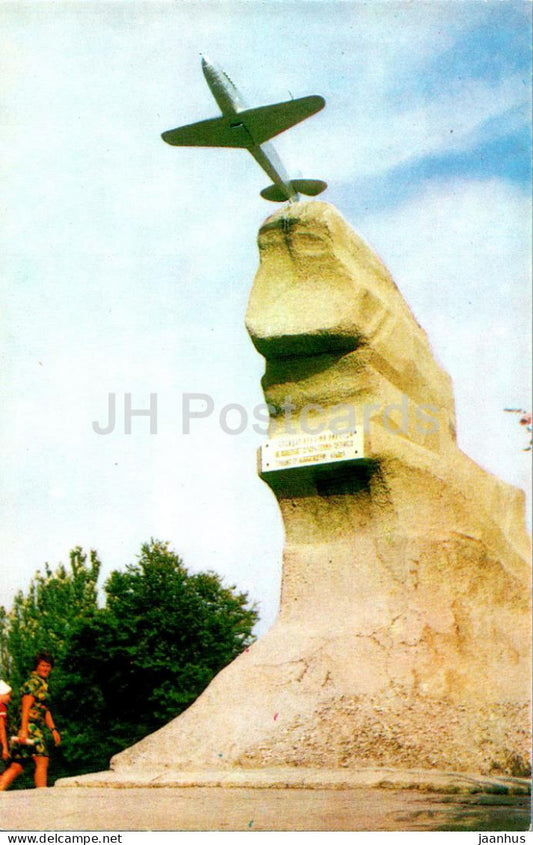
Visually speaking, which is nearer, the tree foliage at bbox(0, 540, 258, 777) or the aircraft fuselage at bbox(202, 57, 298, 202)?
the aircraft fuselage at bbox(202, 57, 298, 202)

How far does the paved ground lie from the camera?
701cm

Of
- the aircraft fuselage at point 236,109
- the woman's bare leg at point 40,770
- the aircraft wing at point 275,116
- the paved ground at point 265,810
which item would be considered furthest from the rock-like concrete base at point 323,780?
the aircraft wing at point 275,116

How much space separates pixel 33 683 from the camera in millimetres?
8750

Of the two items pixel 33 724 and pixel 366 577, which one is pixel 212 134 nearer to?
pixel 366 577

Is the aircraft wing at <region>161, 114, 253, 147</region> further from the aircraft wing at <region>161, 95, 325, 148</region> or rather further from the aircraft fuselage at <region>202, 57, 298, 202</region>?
the aircraft fuselage at <region>202, 57, 298, 202</region>

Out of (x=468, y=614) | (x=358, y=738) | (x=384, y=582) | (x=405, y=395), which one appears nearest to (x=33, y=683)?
(x=358, y=738)

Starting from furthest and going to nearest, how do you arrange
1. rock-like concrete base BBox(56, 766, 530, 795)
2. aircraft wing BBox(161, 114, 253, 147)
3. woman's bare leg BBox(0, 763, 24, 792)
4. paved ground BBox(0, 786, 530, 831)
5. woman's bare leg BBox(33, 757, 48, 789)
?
aircraft wing BBox(161, 114, 253, 147)
woman's bare leg BBox(33, 757, 48, 789)
woman's bare leg BBox(0, 763, 24, 792)
rock-like concrete base BBox(56, 766, 530, 795)
paved ground BBox(0, 786, 530, 831)

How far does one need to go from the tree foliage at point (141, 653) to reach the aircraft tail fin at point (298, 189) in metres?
10.8

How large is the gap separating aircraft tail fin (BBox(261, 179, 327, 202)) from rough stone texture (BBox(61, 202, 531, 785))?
15.3ft

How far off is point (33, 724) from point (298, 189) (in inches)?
397

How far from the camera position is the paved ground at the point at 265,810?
701 centimetres

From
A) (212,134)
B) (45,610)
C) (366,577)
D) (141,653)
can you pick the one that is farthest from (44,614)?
(366,577)

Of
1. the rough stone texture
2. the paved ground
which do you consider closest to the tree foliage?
the rough stone texture

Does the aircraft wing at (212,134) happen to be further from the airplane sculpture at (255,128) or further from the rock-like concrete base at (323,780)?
the rock-like concrete base at (323,780)
